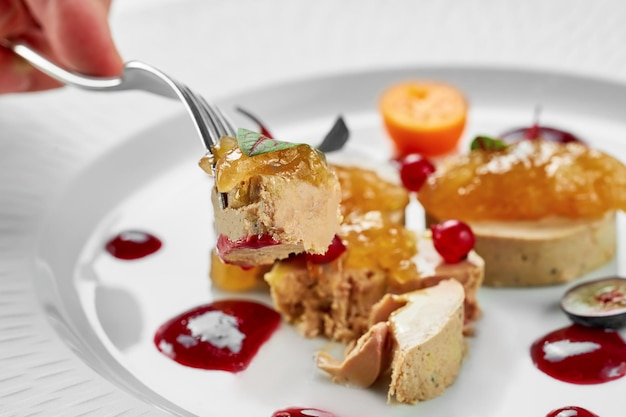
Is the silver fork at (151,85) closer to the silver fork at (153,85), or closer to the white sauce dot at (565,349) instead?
the silver fork at (153,85)

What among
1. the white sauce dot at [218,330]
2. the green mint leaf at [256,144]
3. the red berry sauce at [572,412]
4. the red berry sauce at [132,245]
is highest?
the green mint leaf at [256,144]

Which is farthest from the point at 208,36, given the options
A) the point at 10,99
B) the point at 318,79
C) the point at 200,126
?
the point at 200,126

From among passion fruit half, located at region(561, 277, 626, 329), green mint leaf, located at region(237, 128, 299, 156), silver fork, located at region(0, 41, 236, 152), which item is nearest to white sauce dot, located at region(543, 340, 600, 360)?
passion fruit half, located at region(561, 277, 626, 329)

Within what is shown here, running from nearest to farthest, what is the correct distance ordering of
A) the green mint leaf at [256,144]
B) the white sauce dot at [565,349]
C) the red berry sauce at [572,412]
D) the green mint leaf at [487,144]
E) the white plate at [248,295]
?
the green mint leaf at [256,144] < the red berry sauce at [572,412] < the white plate at [248,295] < the white sauce dot at [565,349] < the green mint leaf at [487,144]

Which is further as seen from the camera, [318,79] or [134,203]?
[318,79]

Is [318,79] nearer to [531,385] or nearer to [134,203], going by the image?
[134,203]

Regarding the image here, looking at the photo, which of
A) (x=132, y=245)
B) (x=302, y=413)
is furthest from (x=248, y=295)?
(x=302, y=413)

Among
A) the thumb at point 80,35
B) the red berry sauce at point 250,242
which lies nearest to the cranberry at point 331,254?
the red berry sauce at point 250,242
